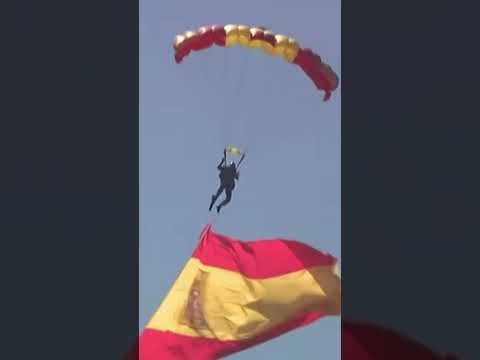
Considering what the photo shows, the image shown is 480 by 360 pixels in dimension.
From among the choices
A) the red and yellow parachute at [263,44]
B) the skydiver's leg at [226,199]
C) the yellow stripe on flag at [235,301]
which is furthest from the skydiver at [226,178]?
the red and yellow parachute at [263,44]

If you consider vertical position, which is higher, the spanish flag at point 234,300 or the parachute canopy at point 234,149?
the parachute canopy at point 234,149

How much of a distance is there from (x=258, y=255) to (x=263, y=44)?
68.6 inches

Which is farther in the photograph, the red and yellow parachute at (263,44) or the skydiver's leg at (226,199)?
the skydiver's leg at (226,199)

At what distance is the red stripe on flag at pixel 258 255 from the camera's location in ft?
23.8

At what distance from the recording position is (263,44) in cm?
700

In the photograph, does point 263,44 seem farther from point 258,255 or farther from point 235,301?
point 235,301

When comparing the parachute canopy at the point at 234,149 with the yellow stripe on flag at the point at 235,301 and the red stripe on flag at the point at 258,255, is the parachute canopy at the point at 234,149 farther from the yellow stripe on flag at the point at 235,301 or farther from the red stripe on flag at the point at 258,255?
the yellow stripe on flag at the point at 235,301

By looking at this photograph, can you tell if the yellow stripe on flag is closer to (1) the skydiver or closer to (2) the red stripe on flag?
(2) the red stripe on flag

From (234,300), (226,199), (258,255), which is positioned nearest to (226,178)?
(226,199)

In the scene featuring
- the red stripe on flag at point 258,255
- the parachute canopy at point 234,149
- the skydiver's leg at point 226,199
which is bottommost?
the red stripe on flag at point 258,255

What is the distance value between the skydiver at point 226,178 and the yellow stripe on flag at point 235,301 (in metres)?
0.53

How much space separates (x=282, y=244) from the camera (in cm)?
736
